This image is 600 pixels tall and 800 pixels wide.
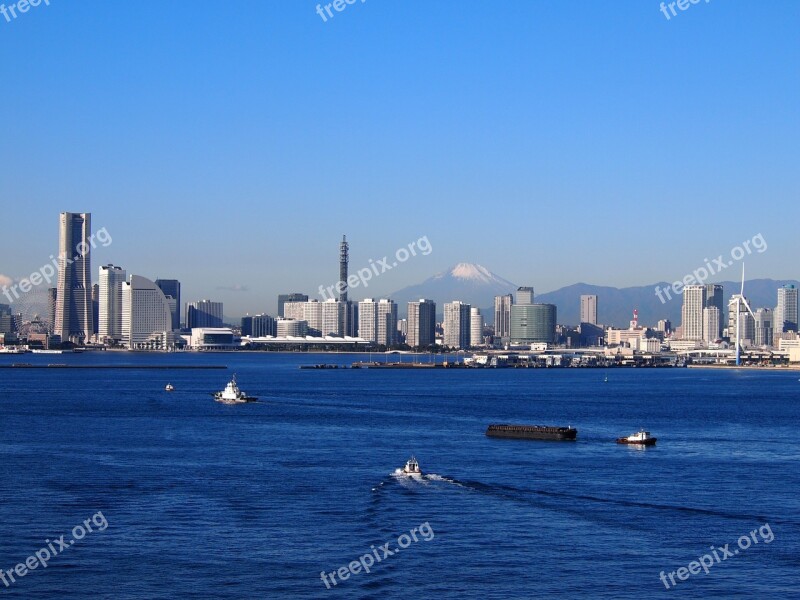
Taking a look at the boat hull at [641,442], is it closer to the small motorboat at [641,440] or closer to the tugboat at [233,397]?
the small motorboat at [641,440]

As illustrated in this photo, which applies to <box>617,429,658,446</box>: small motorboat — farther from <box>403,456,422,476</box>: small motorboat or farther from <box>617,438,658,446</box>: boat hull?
<box>403,456,422,476</box>: small motorboat

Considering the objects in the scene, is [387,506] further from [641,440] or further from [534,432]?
[534,432]

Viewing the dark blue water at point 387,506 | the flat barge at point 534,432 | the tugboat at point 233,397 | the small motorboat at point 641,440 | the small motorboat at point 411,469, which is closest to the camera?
the dark blue water at point 387,506

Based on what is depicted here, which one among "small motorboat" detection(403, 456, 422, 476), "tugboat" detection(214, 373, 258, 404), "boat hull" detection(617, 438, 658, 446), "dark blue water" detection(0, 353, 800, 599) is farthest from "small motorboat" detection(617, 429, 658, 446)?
"tugboat" detection(214, 373, 258, 404)

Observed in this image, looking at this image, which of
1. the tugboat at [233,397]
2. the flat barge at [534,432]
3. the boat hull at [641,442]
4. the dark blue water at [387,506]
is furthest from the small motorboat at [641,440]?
the tugboat at [233,397]

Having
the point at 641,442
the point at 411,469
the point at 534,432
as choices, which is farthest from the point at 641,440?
the point at 411,469

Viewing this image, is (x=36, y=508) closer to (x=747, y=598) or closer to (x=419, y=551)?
(x=419, y=551)
